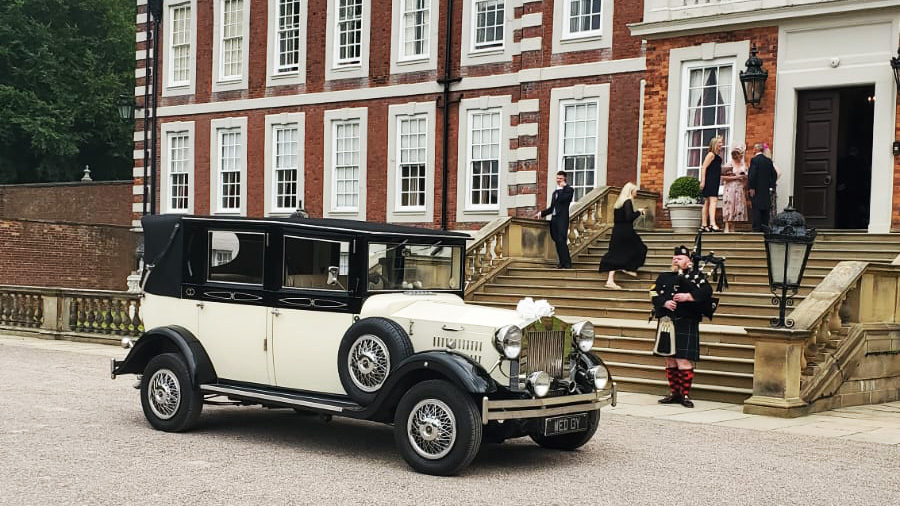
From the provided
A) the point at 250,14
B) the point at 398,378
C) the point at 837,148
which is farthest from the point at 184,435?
the point at 250,14

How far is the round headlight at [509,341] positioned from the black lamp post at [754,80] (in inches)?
496

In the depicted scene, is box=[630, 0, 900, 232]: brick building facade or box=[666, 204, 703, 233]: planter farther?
box=[666, 204, 703, 233]: planter

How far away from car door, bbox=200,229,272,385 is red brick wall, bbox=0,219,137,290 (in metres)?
21.9

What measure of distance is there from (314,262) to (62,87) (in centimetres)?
3882

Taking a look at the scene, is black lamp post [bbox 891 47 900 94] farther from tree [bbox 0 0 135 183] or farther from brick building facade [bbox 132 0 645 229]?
tree [bbox 0 0 135 183]

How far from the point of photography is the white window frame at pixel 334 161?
2764 centimetres

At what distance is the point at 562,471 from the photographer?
341 inches

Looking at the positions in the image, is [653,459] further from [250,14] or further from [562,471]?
[250,14]

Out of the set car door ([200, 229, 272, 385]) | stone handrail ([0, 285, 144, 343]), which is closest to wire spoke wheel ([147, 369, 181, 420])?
car door ([200, 229, 272, 385])

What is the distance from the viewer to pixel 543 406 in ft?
28.1

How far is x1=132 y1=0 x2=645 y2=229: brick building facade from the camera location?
76.5ft

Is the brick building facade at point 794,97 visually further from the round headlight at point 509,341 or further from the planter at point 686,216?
the round headlight at point 509,341

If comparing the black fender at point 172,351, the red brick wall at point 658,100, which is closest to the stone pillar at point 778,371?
the black fender at point 172,351

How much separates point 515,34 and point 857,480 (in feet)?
58.0
